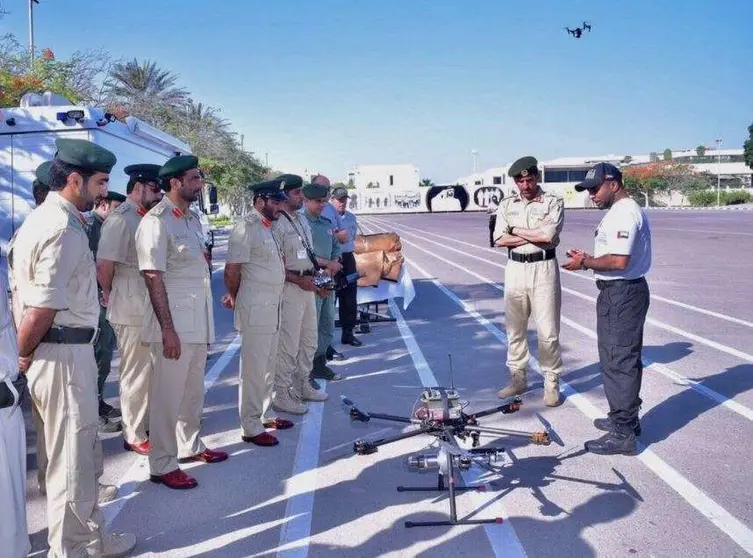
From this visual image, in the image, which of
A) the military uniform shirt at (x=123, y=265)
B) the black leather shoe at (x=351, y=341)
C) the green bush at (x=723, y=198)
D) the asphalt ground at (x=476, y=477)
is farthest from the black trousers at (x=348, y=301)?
the green bush at (x=723, y=198)

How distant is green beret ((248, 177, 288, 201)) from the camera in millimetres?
5453

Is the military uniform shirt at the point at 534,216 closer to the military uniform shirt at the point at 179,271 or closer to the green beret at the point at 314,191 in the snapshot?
the green beret at the point at 314,191

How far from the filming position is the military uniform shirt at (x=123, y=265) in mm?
5133

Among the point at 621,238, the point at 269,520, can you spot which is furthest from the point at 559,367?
the point at 269,520

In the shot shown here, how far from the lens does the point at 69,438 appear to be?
3.34 m

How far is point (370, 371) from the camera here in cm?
771

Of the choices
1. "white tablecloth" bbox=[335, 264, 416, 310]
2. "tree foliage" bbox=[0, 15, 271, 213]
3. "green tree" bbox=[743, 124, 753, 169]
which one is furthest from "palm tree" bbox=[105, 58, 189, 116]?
"green tree" bbox=[743, 124, 753, 169]

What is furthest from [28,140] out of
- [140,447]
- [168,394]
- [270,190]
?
[168,394]

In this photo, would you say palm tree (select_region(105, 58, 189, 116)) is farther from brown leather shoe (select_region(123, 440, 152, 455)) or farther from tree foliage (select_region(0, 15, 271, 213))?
brown leather shoe (select_region(123, 440, 152, 455))

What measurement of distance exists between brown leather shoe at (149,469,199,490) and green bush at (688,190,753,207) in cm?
8030

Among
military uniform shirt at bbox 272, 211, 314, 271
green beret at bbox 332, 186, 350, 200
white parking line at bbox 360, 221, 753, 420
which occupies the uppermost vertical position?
green beret at bbox 332, 186, 350, 200

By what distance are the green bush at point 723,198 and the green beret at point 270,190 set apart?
79.0 meters

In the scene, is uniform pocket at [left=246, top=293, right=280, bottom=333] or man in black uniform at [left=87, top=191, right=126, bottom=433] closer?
uniform pocket at [left=246, top=293, right=280, bottom=333]

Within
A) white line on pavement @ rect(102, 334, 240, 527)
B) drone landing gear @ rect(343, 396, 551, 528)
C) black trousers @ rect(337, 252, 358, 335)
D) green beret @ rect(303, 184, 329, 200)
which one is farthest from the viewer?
black trousers @ rect(337, 252, 358, 335)
